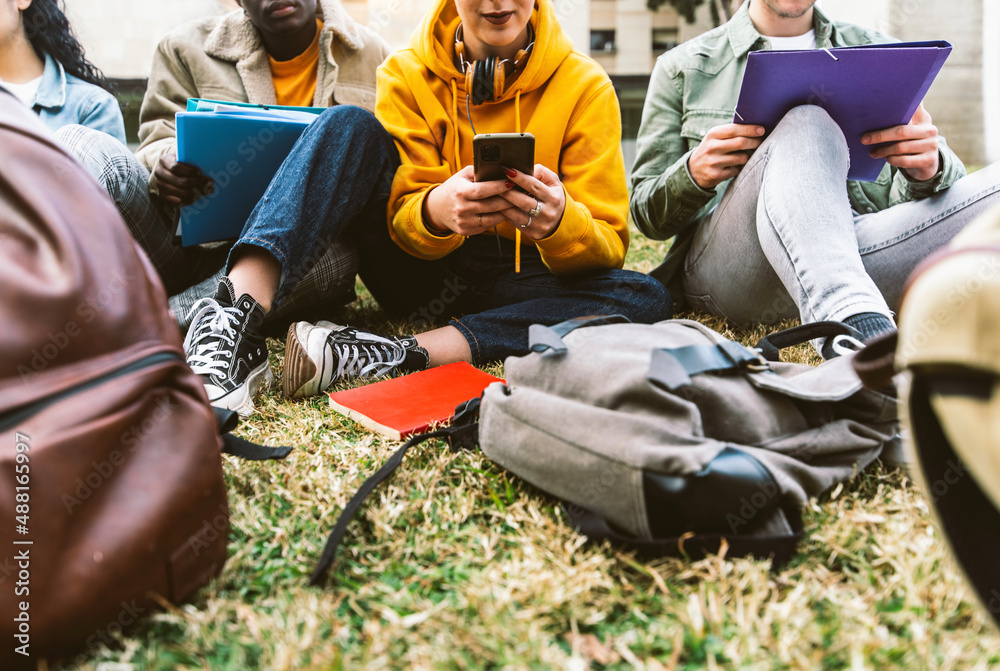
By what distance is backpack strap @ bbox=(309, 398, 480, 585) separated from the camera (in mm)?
713

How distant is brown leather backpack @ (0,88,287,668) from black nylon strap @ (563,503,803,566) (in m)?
0.43

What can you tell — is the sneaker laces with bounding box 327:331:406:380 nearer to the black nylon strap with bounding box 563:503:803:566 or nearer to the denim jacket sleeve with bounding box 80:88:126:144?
the black nylon strap with bounding box 563:503:803:566

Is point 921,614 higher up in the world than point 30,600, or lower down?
lower down

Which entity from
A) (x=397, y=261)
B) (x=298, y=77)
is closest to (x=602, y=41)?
(x=298, y=77)

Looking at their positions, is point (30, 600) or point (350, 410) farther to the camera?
point (350, 410)

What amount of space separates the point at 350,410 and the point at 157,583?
0.52 meters

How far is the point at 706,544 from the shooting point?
0.70 m

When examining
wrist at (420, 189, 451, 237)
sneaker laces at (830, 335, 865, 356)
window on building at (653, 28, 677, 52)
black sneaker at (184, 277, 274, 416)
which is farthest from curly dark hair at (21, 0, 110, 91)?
window on building at (653, 28, 677, 52)

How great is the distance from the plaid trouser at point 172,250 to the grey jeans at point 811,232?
89 centimetres

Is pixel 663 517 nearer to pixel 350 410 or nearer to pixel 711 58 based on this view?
pixel 350 410

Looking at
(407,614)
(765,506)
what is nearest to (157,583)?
(407,614)

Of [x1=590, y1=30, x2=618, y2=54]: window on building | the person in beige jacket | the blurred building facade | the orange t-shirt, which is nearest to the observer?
the person in beige jacket

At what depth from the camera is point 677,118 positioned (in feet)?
5.45

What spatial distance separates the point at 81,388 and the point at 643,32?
11.6 m
